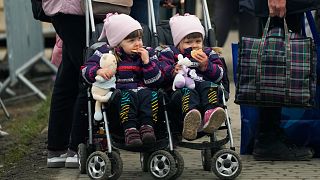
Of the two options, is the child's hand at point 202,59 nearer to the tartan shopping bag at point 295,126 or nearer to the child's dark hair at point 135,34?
the child's dark hair at point 135,34

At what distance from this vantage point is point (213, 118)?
5812mm

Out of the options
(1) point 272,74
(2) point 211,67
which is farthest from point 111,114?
(1) point 272,74

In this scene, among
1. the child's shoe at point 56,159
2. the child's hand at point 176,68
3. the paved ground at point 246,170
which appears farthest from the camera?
the child's shoe at point 56,159

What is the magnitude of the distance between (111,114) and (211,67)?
2.20 feet

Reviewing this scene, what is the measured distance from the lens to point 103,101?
228 inches

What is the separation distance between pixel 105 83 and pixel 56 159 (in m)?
1.00

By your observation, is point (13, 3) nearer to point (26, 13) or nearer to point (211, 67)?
point (26, 13)

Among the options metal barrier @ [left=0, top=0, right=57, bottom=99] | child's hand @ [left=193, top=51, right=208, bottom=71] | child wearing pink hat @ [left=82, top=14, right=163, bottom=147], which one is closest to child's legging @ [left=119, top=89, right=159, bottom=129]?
child wearing pink hat @ [left=82, top=14, right=163, bottom=147]

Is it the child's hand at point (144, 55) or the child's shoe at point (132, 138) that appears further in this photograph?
the child's hand at point (144, 55)

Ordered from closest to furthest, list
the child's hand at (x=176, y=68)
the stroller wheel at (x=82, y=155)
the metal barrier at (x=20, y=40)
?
the child's hand at (x=176, y=68) → the stroller wheel at (x=82, y=155) → the metal barrier at (x=20, y=40)

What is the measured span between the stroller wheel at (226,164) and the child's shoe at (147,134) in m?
0.40

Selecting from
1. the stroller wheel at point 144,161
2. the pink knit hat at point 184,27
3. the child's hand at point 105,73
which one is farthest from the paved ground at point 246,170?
the pink knit hat at point 184,27

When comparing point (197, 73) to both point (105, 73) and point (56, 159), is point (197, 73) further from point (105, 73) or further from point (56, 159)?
point (56, 159)

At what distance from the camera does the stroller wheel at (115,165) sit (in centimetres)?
583
